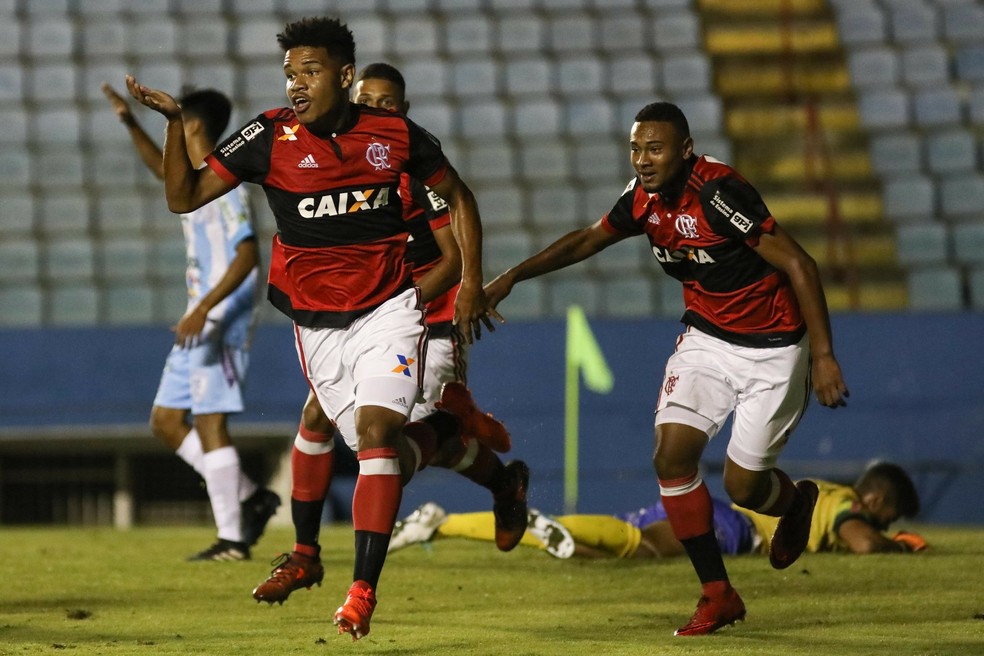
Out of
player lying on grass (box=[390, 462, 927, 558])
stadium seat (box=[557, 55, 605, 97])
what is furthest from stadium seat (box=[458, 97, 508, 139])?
player lying on grass (box=[390, 462, 927, 558])

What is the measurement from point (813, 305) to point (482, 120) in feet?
30.9

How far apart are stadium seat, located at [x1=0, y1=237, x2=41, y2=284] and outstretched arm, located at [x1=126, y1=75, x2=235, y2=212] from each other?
26.7 feet

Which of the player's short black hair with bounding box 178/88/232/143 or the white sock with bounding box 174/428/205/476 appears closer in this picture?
the player's short black hair with bounding box 178/88/232/143

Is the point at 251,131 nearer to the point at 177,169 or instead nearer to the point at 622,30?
the point at 177,169

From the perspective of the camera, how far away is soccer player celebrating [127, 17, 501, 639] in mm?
5000

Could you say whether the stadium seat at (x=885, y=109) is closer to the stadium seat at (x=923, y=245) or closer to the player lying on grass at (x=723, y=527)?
the stadium seat at (x=923, y=245)

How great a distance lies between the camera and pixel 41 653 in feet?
15.1

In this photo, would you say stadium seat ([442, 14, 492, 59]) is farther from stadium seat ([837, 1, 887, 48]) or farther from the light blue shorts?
the light blue shorts

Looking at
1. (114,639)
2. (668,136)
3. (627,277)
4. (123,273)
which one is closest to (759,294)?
(668,136)

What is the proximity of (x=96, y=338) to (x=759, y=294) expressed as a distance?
6.92 m

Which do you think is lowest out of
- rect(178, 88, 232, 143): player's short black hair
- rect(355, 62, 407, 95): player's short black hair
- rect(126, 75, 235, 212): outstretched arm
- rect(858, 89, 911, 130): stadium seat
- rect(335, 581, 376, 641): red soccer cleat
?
rect(335, 581, 376, 641): red soccer cleat

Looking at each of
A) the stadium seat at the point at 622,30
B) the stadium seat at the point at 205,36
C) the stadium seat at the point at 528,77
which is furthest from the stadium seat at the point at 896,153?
the stadium seat at the point at 205,36

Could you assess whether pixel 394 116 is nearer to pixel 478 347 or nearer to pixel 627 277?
pixel 478 347

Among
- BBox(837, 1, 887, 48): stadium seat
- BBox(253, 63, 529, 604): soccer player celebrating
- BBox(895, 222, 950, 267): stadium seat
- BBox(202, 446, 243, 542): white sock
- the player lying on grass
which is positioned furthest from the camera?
BBox(837, 1, 887, 48): stadium seat
